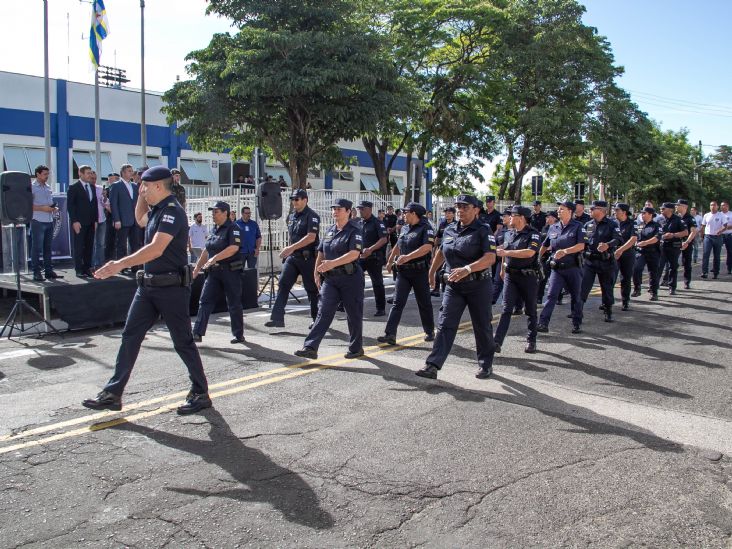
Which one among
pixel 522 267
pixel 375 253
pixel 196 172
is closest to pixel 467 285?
pixel 522 267

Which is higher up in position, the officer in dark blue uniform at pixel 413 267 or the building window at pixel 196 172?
the building window at pixel 196 172

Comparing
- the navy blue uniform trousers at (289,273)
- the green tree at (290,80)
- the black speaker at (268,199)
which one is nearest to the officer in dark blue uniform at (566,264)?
the navy blue uniform trousers at (289,273)

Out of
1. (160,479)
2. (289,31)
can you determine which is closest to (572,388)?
(160,479)

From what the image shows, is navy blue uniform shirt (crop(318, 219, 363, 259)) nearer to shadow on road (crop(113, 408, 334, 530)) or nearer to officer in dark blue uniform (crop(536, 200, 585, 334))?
shadow on road (crop(113, 408, 334, 530))

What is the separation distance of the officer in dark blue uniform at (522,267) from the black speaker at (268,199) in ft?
20.2

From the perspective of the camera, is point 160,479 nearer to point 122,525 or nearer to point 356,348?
point 122,525

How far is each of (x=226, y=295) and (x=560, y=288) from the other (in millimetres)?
4666

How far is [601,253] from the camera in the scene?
10539 millimetres

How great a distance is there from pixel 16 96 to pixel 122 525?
29294mm

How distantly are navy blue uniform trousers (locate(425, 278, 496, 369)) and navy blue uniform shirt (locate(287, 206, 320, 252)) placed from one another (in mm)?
3020

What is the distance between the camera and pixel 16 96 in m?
27.8

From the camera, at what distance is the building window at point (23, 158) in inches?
1085

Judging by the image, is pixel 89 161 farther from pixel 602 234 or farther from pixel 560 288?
pixel 560 288

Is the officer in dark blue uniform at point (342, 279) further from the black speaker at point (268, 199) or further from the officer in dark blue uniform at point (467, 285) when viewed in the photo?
the black speaker at point (268, 199)
